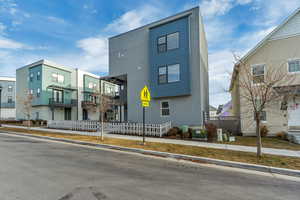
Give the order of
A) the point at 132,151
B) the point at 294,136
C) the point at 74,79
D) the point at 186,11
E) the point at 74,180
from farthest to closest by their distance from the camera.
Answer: the point at 74,79, the point at 186,11, the point at 294,136, the point at 132,151, the point at 74,180

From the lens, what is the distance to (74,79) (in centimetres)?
3291

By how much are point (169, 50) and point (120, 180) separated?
13.0m

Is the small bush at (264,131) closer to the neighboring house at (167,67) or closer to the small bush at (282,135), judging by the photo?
the small bush at (282,135)

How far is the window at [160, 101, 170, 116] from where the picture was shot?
15466 millimetres

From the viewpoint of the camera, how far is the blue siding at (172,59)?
47.0 feet

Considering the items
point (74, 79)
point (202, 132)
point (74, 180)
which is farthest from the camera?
point (74, 79)

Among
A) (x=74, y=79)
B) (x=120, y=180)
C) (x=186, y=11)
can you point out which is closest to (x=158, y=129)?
(x=120, y=180)

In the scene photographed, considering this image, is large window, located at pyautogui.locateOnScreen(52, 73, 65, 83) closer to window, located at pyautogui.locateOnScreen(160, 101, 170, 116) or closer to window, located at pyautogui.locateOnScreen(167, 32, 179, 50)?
window, located at pyautogui.locateOnScreen(160, 101, 170, 116)

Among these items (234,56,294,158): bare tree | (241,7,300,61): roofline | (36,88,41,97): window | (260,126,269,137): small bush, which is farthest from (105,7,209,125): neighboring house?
(36,88,41,97): window

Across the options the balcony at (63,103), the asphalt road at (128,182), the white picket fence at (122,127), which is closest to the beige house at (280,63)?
the white picket fence at (122,127)

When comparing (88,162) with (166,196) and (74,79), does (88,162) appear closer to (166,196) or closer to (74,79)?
(166,196)

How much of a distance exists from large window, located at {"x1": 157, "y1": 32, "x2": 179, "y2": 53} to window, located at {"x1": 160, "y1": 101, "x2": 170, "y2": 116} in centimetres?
512

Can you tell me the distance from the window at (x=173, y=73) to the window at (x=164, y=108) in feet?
7.38

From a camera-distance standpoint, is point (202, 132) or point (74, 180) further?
point (202, 132)
